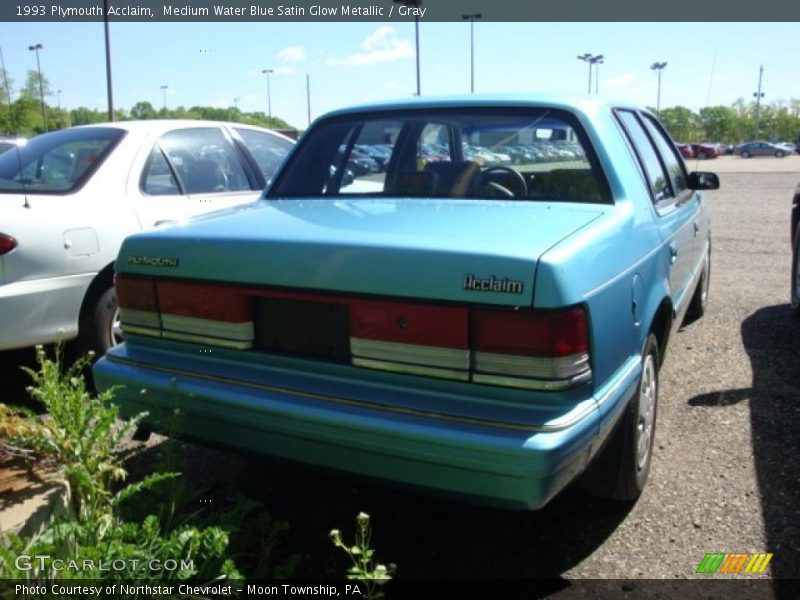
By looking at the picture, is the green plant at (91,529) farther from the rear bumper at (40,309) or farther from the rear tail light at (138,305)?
the rear bumper at (40,309)

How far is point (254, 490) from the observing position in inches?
124

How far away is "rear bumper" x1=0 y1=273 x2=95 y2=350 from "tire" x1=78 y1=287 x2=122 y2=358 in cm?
7

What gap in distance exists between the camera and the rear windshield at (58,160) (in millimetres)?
4375

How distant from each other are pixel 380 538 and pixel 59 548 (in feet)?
3.84

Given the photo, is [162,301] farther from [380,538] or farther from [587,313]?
[587,313]

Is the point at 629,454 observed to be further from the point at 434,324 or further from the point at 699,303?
the point at 699,303

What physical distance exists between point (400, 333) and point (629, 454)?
1.13 meters

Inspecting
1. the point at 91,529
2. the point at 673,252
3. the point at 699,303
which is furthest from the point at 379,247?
the point at 699,303

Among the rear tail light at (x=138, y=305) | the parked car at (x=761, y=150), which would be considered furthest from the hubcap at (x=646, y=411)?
the parked car at (x=761, y=150)

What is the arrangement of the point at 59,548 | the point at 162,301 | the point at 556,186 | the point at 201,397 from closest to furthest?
the point at 59,548, the point at 201,397, the point at 162,301, the point at 556,186

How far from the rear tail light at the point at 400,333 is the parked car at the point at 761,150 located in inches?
2476

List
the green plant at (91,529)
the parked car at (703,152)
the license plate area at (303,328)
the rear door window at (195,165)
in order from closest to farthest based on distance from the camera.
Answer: the green plant at (91,529) < the license plate area at (303,328) < the rear door window at (195,165) < the parked car at (703,152)

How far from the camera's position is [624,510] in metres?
2.94

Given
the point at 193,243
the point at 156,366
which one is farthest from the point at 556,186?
the point at 156,366
